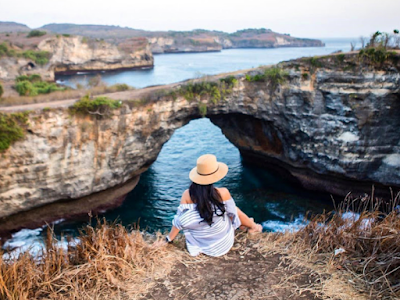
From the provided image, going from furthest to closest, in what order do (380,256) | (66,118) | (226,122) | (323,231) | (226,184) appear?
1. (226,122)
2. (226,184)
3. (66,118)
4. (323,231)
5. (380,256)

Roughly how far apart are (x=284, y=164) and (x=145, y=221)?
897 centimetres

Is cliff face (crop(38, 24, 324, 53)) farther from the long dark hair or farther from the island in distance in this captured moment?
the long dark hair

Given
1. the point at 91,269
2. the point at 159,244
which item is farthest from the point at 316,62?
the point at 91,269

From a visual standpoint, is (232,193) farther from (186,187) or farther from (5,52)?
(5,52)

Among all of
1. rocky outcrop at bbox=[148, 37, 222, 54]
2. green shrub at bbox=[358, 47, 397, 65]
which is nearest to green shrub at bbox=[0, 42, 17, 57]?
green shrub at bbox=[358, 47, 397, 65]

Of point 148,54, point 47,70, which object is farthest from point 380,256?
point 148,54

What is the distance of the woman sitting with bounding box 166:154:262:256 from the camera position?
14.9 feet

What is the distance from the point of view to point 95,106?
570 inches

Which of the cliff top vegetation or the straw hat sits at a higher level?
the straw hat

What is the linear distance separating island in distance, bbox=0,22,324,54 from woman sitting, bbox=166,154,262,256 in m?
114

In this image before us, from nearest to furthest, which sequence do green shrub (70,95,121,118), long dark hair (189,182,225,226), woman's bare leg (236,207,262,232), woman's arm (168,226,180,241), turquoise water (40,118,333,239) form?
long dark hair (189,182,225,226)
woman's arm (168,226,180,241)
woman's bare leg (236,207,262,232)
green shrub (70,95,121,118)
turquoise water (40,118,333,239)

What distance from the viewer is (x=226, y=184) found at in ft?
62.3

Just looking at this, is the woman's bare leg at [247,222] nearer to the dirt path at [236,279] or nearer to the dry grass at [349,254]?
the dry grass at [349,254]

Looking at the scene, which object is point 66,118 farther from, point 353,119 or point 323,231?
point 353,119
